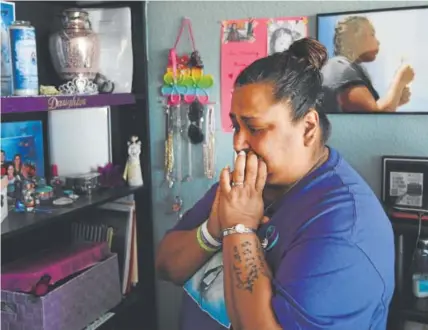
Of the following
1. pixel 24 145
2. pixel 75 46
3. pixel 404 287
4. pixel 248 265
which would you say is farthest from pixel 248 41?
pixel 248 265

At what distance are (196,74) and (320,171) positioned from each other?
96 centimetres

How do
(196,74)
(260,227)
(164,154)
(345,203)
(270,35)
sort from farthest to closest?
(164,154)
(196,74)
(270,35)
(260,227)
(345,203)

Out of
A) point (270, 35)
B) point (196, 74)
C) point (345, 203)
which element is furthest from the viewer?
point (196, 74)

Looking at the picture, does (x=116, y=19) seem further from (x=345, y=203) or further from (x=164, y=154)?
(x=345, y=203)

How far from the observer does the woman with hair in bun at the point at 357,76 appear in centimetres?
163

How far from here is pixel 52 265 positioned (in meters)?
1.59

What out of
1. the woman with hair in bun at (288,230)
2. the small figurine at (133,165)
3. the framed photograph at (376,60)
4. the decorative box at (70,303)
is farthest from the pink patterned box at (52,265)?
the framed photograph at (376,60)

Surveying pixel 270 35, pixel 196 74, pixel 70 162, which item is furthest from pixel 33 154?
pixel 270 35

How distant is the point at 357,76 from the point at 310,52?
2.02ft

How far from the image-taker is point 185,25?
1.96 m

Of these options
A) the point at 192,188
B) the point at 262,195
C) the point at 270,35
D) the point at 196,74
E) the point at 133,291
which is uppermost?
the point at 270,35

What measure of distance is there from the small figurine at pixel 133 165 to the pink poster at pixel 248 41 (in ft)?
1.05

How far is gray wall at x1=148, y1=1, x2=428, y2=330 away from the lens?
166 centimetres

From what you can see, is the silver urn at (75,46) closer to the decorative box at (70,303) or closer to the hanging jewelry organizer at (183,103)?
the hanging jewelry organizer at (183,103)
